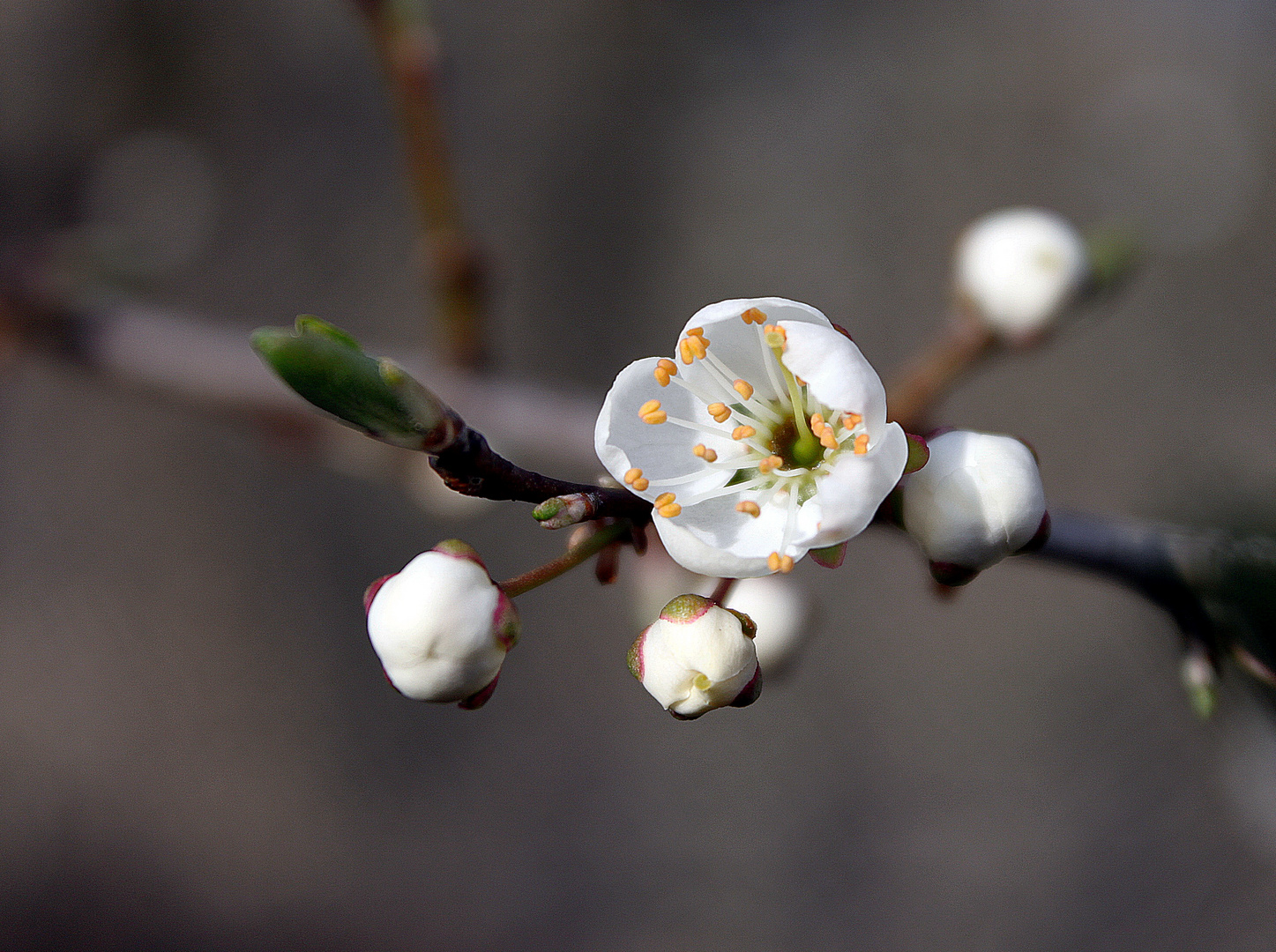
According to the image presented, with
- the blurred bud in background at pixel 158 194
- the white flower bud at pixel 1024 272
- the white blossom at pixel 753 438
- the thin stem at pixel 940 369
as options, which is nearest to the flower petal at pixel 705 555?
the white blossom at pixel 753 438

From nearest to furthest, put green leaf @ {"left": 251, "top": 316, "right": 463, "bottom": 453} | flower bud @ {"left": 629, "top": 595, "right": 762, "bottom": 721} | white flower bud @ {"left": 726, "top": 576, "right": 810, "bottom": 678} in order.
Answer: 1. green leaf @ {"left": 251, "top": 316, "right": 463, "bottom": 453}
2. flower bud @ {"left": 629, "top": 595, "right": 762, "bottom": 721}
3. white flower bud @ {"left": 726, "top": 576, "right": 810, "bottom": 678}

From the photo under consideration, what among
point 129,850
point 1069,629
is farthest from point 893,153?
point 129,850

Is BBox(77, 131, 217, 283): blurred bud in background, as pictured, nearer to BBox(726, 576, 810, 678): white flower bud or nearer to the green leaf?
A: BBox(726, 576, 810, 678): white flower bud

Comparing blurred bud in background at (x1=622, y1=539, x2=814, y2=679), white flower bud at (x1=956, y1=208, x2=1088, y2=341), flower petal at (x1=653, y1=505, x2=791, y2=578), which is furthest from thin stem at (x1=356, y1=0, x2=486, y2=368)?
flower petal at (x1=653, y1=505, x2=791, y2=578)

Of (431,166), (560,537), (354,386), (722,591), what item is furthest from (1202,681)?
(560,537)

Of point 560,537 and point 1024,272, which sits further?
point 560,537

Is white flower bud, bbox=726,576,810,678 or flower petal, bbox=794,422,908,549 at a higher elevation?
flower petal, bbox=794,422,908,549

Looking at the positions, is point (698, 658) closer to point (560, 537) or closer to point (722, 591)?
point (722, 591)
